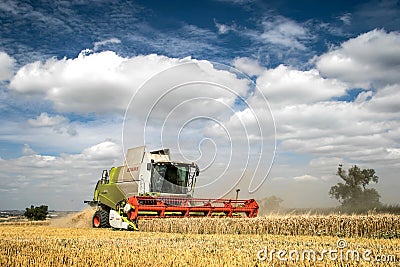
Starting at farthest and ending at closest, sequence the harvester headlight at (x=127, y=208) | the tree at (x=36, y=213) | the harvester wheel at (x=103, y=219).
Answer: the tree at (x=36, y=213) < the harvester wheel at (x=103, y=219) < the harvester headlight at (x=127, y=208)

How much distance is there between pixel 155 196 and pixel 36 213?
26969mm

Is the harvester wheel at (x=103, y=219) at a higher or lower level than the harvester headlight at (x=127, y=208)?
lower

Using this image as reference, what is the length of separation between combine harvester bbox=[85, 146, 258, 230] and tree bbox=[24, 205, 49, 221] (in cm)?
2257

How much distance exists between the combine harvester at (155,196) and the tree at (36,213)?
22.6 meters

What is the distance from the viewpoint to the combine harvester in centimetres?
1730

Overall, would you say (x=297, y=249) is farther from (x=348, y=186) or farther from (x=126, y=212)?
(x=348, y=186)

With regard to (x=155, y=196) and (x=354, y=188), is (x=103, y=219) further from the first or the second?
(x=354, y=188)

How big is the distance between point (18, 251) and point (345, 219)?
9803mm

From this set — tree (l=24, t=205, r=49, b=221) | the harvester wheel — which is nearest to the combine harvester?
the harvester wheel

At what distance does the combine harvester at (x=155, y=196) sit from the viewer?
17.3 m

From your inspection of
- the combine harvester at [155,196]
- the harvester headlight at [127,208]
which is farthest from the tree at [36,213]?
the harvester headlight at [127,208]

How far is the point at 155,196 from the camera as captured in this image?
63.0 feet

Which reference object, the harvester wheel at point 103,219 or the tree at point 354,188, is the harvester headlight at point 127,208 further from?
the tree at point 354,188

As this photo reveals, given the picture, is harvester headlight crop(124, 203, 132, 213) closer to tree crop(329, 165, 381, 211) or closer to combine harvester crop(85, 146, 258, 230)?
combine harvester crop(85, 146, 258, 230)
